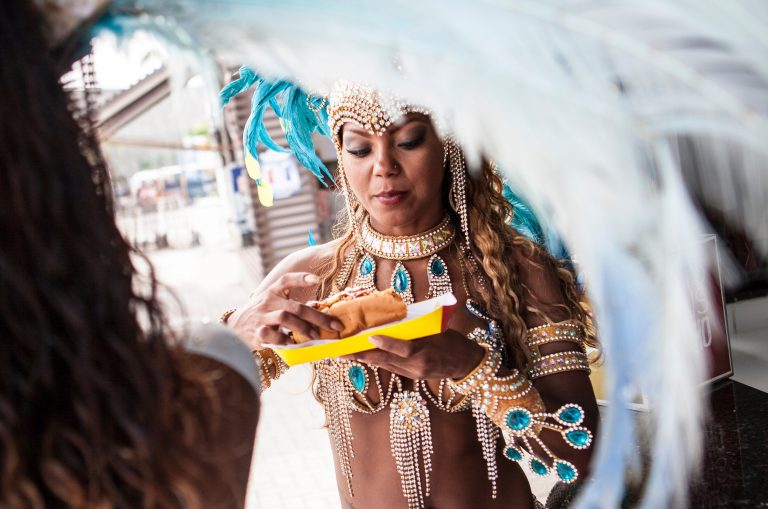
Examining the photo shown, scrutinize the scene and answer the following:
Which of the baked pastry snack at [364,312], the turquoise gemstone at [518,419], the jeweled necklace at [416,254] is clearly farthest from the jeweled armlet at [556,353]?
the baked pastry snack at [364,312]

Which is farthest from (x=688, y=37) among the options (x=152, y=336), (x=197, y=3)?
(x=152, y=336)

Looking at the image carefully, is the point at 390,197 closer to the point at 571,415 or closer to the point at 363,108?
the point at 363,108

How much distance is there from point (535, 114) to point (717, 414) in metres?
2.02

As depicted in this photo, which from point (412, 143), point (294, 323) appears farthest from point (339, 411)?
point (412, 143)

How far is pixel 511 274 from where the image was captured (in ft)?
5.75

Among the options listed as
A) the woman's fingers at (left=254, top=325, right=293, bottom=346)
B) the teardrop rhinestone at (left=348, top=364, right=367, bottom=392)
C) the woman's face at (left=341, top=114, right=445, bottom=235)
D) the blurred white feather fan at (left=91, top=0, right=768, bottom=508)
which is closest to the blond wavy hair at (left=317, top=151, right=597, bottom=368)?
the woman's face at (left=341, top=114, right=445, bottom=235)

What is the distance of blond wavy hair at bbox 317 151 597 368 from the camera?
1.72 meters

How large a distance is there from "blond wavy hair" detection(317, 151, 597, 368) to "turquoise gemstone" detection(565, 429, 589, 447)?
192 mm

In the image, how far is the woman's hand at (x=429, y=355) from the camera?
151cm

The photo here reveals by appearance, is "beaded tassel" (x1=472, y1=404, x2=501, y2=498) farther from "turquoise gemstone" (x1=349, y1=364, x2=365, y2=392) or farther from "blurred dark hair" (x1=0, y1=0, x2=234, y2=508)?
"blurred dark hair" (x1=0, y1=0, x2=234, y2=508)

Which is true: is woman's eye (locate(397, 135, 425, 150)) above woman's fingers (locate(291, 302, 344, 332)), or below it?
above

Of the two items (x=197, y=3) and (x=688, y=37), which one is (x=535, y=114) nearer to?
(x=688, y=37)

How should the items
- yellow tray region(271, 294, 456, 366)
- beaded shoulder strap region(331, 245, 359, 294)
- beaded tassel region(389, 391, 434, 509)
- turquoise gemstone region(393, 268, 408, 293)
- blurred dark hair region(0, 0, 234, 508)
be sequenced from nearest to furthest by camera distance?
Answer: 1. blurred dark hair region(0, 0, 234, 508)
2. yellow tray region(271, 294, 456, 366)
3. beaded tassel region(389, 391, 434, 509)
4. turquoise gemstone region(393, 268, 408, 293)
5. beaded shoulder strap region(331, 245, 359, 294)

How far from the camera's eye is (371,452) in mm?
1796
